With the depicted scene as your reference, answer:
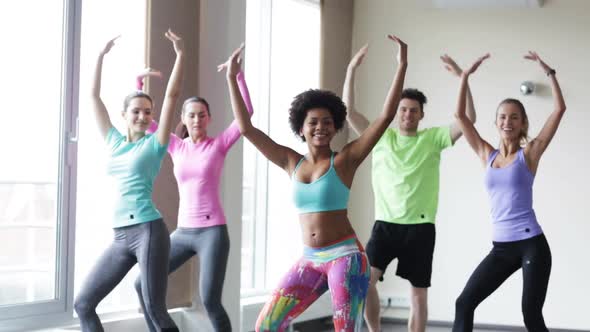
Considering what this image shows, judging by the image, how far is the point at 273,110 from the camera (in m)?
6.51

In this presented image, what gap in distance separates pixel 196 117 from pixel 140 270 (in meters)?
0.98

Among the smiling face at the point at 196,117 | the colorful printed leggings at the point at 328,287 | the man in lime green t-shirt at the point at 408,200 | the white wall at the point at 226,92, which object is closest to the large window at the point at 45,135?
the white wall at the point at 226,92

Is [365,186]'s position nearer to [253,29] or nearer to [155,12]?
[253,29]

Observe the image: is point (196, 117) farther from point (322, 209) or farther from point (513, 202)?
point (513, 202)

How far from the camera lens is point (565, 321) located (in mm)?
6359

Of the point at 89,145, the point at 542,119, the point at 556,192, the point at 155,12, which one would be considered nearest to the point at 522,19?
the point at 542,119

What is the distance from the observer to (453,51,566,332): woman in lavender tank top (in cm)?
398

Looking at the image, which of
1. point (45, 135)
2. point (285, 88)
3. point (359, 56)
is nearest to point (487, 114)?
point (285, 88)

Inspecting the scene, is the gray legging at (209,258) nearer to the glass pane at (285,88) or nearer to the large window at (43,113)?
the large window at (43,113)

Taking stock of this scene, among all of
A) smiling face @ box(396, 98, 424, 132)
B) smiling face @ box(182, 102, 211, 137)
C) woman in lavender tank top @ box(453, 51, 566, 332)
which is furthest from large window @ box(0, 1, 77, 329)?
woman in lavender tank top @ box(453, 51, 566, 332)

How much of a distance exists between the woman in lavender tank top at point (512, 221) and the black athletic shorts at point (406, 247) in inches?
21.2

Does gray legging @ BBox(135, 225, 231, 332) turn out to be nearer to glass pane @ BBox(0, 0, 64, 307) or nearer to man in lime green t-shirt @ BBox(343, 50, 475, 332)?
glass pane @ BBox(0, 0, 64, 307)

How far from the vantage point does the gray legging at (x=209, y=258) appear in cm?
447

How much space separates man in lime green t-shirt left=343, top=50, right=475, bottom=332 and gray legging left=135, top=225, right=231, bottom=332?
800 mm
